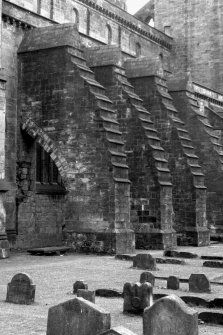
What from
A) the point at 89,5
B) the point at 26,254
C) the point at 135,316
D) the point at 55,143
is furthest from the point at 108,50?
the point at 135,316

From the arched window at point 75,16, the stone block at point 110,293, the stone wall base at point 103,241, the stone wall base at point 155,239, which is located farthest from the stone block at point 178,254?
the arched window at point 75,16

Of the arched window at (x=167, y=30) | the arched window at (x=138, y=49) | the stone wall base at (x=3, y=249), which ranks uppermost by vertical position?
the arched window at (x=167, y=30)

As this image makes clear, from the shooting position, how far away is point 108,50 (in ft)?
81.4

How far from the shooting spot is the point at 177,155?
26641 millimetres

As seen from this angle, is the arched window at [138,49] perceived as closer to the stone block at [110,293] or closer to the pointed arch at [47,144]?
the pointed arch at [47,144]

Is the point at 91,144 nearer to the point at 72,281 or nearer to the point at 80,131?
the point at 80,131

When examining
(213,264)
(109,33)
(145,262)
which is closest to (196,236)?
(213,264)

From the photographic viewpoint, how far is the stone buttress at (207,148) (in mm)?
29672

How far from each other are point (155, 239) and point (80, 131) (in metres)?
5.48

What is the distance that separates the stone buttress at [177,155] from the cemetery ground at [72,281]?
5.57 m

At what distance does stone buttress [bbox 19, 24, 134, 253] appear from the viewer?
20328 mm

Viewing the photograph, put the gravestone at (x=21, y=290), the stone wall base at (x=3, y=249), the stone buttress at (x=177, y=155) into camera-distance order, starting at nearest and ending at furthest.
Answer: the gravestone at (x=21, y=290), the stone wall base at (x=3, y=249), the stone buttress at (x=177, y=155)

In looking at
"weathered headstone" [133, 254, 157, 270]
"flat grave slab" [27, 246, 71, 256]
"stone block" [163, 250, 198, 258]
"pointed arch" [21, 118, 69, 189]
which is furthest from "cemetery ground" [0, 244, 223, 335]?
"pointed arch" [21, 118, 69, 189]

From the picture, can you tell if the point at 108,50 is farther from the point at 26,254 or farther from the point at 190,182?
the point at 26,254
